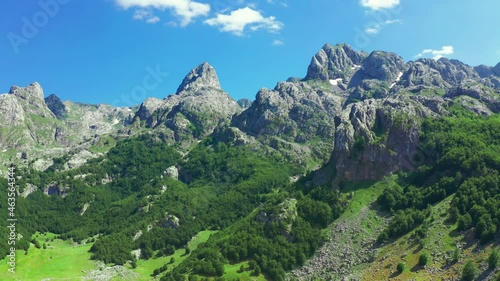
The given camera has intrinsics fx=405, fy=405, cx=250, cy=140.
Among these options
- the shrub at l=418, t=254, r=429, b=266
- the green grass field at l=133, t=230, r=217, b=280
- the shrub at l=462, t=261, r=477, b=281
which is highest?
the green grass field at l=133, t=230, r=217, b=280

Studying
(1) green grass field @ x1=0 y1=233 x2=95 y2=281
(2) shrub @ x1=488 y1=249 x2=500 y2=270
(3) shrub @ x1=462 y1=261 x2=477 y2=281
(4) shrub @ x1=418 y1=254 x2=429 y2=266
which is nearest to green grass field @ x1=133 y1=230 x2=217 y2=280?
(1) green grass field @ x1=0 y1=233 x2=95 y2=281

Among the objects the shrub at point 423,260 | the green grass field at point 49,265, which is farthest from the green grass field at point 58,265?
the shrub at point 423,260

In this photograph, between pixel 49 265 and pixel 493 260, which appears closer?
pixel 493 260

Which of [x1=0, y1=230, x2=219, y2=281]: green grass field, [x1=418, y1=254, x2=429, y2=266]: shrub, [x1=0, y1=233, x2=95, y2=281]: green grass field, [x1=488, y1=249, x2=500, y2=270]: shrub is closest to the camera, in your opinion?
[x1=488, y1=249, x2=500, y2=270]: shrub

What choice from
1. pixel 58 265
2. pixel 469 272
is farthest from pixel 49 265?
pixel 469 272

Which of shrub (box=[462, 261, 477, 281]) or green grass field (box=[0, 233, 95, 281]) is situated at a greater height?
green grass field (box=[0, 233, 95, 281])

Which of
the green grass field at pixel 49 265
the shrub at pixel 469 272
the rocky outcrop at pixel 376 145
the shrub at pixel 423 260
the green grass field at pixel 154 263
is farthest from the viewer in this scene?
the rocky outcrop at pixel 376 145

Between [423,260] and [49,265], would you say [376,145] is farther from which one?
[49,265]

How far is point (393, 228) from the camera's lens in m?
133

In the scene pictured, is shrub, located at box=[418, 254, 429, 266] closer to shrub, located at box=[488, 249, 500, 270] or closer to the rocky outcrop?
shrub, located at box=[488, 249, 500, 270]

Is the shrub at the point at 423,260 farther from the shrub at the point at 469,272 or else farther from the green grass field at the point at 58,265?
the green grass field at the point at 58,265

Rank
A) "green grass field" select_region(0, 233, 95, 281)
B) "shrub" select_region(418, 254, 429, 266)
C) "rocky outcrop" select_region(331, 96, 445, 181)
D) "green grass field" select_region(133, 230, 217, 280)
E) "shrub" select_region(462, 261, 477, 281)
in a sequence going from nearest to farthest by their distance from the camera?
1. "shrub" select_region(462, 261, 477, 281)
2. "shrub" select_region(418, 254, 429, 266)
3. "green grass field" select_region(0, 233, 95, 281)
4. "green grass field" select_region(133, 230, 217, 280)
5. "rocky outcrop" select_region(331, 96, 445, 181)

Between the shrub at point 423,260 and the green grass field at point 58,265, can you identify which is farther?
the green grass field at point 58,265

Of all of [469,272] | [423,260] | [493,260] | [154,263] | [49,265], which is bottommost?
[469,272]
